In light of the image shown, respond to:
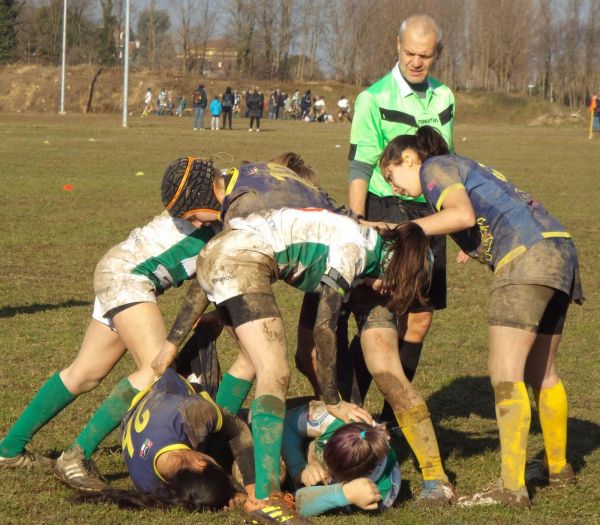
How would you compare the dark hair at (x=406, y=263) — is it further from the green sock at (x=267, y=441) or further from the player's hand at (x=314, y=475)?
the player's hand at (x=314, y=475)

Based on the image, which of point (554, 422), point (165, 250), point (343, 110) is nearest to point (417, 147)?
point (165, 250)

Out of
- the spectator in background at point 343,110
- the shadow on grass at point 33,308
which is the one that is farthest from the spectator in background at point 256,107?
the shadow on grass at point 33,308

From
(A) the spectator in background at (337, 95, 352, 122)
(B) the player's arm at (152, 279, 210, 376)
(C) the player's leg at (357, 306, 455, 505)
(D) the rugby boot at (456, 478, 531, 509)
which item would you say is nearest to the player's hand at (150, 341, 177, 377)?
(B) the player's arm at (152, 279, 210, 376)

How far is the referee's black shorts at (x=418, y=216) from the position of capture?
6.12 meters

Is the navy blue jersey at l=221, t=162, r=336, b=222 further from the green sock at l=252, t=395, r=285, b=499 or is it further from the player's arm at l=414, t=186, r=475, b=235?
the green sock at l=252, t=395, r=285, b=499

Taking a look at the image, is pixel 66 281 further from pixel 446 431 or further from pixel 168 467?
pixel 168 467

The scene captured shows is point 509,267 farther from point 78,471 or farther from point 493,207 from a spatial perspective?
point 78,471

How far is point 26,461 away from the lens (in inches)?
213

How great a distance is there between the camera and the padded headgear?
5004mm

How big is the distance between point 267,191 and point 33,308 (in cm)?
531

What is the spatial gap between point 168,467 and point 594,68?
310ft

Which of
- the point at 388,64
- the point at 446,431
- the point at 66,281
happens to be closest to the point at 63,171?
the point at 66,281

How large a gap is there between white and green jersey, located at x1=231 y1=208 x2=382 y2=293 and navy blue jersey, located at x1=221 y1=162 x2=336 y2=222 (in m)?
0.07

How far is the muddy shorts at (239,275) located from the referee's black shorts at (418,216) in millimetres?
1671
